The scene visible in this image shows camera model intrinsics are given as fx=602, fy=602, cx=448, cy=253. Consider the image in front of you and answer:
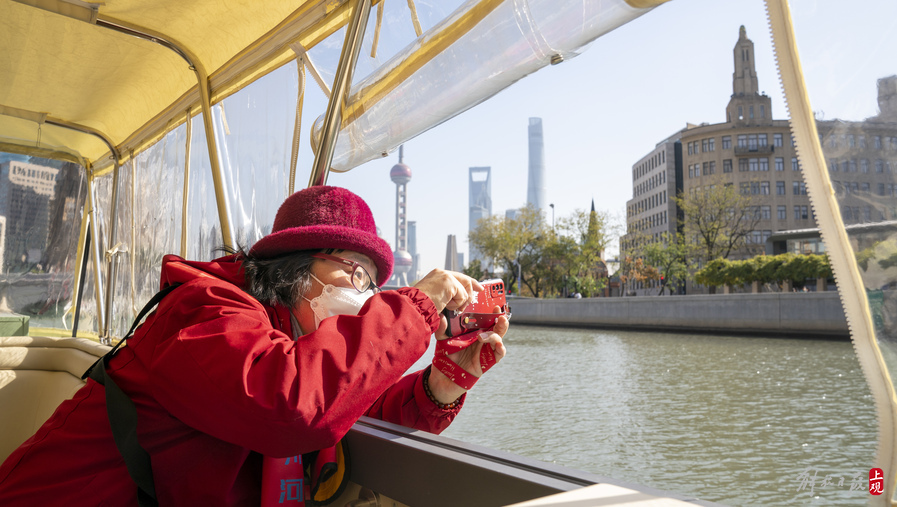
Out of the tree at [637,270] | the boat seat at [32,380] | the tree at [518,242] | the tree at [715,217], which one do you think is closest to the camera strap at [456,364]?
the boat seat at [32,380]

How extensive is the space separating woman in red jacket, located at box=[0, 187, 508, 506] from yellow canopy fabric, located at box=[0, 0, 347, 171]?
4.68 ft

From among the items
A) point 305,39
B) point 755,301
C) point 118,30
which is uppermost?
point 118,30

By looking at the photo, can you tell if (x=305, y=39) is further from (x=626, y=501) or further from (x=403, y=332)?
(x=626, y=501)

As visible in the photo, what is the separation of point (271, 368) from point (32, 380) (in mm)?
2335

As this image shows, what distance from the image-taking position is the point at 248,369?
0.98 meters

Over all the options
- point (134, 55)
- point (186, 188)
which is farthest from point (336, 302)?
point (186, 188)

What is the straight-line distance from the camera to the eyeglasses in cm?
137

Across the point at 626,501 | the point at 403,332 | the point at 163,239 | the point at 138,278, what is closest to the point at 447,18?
the point at 403,332

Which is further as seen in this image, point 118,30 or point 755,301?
point 755,301

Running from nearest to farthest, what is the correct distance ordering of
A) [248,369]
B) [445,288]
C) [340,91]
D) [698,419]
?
[248,369] < [445,288] < [340,91] < [698,419]

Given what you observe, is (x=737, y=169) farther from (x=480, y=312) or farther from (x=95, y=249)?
(x=480, y=312)

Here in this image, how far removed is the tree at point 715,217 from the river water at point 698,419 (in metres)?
18.9

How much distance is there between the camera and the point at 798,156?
93 centimetres

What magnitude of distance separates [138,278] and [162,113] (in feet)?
5.18
